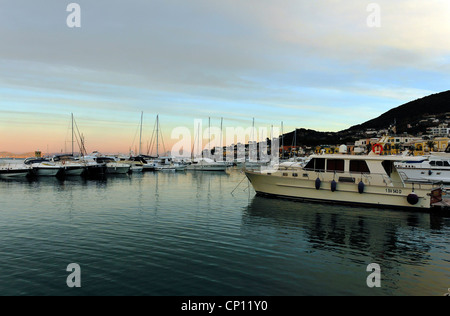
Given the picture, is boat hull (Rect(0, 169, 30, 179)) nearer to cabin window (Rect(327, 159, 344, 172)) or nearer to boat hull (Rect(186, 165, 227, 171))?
boat hull (Rect(186, 165, 227, 171))

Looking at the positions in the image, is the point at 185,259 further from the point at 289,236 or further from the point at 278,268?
the point at 289,236

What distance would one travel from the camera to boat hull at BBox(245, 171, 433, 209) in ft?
76.0

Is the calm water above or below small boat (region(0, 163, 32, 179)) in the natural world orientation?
below

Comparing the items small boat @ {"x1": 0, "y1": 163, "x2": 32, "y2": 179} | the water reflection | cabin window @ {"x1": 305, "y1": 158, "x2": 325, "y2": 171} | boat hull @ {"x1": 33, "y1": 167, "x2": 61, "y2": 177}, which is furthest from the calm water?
boat hull @ {"x1": 33, "y1": 167, "x2": 61, "y2": 177}

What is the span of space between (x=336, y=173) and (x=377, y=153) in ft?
18.4

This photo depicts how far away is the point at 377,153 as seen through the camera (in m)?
27.5

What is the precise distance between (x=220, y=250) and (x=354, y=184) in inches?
650

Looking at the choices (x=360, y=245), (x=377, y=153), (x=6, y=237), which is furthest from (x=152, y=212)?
(x=377, y=153)

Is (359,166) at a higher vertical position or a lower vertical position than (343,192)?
higher

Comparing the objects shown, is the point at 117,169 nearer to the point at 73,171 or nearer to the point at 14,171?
the point at 73,171

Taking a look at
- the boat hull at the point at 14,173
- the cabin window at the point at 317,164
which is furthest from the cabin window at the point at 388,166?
the boat hull at the point at 14,173

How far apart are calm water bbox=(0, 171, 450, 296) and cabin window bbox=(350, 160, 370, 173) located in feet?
12.6

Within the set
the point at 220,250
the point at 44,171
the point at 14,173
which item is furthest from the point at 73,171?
the point at 220,250

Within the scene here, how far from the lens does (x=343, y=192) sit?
24.9 metres
